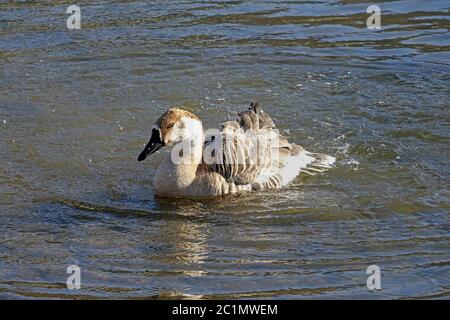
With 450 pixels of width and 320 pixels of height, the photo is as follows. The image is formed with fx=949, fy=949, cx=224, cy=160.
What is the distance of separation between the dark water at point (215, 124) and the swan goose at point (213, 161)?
0.18 metres

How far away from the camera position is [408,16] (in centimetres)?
1559

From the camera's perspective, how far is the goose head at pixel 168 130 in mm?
9477

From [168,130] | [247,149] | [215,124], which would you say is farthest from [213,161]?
[215,124]

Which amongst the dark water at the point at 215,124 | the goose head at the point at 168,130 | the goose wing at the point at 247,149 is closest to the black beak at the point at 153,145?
the goose head at the point at 168,130

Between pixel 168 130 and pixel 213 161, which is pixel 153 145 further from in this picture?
pixel 213 161

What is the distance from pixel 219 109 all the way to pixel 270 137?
5.54ft

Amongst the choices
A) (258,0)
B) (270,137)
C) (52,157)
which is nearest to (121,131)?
(52,157)

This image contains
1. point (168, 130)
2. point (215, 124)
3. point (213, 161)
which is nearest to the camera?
point (168, 130)

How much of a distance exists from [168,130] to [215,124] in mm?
2299

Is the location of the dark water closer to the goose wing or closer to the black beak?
the goose wing

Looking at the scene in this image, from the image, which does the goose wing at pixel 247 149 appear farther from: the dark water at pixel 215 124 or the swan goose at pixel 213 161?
the dark water at pixel 215 124

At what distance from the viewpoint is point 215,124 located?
11.7 m

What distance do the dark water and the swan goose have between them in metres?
0.18

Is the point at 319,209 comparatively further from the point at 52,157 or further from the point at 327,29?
the point at 327,29
